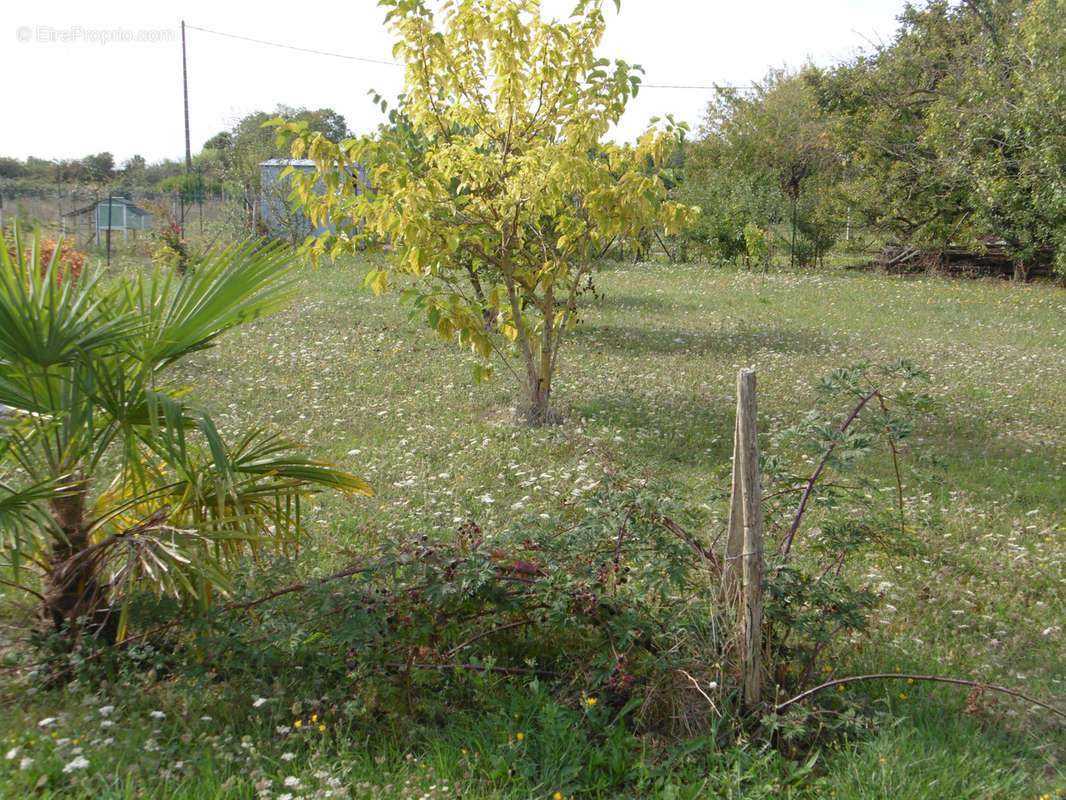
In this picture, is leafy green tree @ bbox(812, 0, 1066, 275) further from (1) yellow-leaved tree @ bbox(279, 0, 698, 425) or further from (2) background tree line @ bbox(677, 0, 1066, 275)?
(1) yellow-leaved tree @ bbox(279, 0, 698, 425)

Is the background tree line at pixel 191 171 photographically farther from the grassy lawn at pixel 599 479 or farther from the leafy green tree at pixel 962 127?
the leafy green tree at pixel 962 127

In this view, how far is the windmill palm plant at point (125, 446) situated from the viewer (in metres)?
3.09

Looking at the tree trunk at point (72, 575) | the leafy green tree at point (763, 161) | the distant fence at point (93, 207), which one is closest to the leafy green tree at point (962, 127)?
the leafy green tree at point (763, 161)

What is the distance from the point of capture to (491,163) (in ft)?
21.6

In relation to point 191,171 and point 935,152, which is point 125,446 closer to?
point 935,152

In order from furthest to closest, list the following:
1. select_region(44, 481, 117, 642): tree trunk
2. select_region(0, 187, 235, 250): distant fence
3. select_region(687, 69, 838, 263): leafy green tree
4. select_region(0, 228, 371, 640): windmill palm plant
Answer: select_region(687, 69, 838, 263): leafy green tree → select_region(0, 187, 235, 250): distant fence → select_region(44, 481, 117, 642): tree trunk → select_region(0, 228, 371, 640): windmill palm plant

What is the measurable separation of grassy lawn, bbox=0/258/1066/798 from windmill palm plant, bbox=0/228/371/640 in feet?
1.52

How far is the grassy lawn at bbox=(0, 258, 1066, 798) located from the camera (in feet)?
9.05

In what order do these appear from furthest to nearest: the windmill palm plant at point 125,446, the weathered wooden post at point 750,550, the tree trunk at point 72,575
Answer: the tree trunk at point 72,575 < the windmill palm plant at point 125,446 < the weathered wooden post at point 750,550

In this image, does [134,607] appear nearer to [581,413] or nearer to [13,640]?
[13,640]

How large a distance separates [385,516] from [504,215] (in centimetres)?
272

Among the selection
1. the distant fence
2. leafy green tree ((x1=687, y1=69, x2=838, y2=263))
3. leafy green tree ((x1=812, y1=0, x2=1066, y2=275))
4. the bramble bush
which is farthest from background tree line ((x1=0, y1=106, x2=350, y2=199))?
the bramble bush

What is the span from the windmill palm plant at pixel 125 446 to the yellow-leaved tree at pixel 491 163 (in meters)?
2.88

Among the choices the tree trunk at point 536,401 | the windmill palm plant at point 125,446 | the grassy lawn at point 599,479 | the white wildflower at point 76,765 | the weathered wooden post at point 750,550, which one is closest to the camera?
the white wildflower at point 76,765
